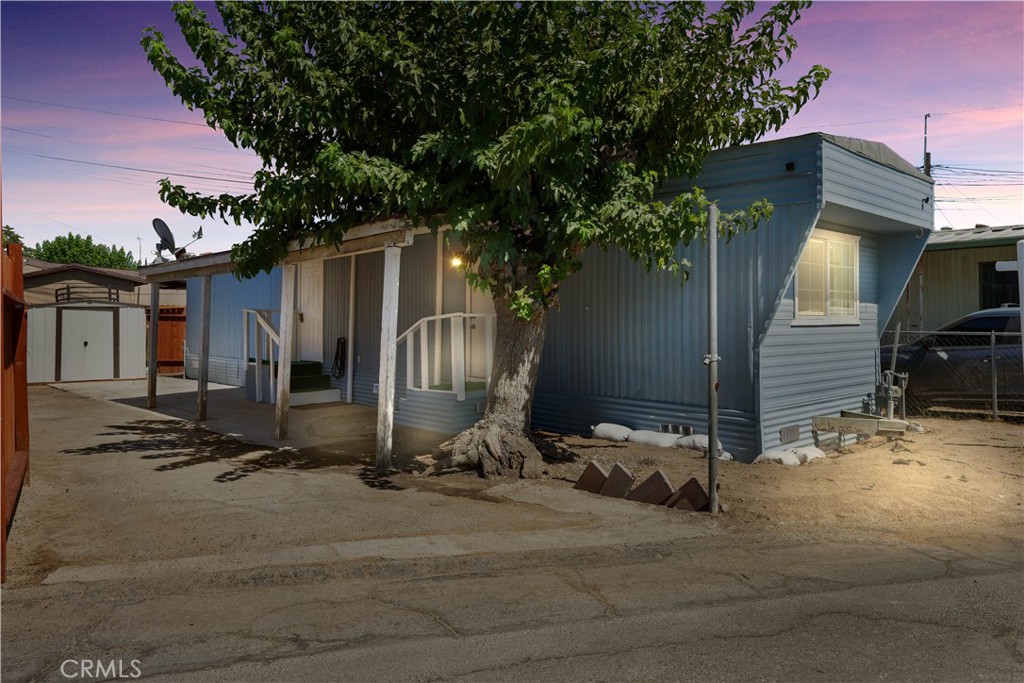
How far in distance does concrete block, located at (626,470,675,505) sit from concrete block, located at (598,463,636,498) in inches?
3.3

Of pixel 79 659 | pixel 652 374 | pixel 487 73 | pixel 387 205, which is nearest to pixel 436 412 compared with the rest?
pixel 652 374

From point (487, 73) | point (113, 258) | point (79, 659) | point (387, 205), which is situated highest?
point (113, 258)

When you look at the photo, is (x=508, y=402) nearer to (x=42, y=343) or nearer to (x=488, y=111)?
(x=488, y=111)

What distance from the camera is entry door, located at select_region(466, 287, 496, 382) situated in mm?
11094

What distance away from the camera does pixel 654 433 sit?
8.98 meters

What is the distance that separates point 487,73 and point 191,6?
10.6 ft

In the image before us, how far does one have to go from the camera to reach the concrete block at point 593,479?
6.82 meters

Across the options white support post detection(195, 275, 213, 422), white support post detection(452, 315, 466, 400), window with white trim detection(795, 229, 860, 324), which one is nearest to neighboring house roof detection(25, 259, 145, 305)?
white support post detection(195, 275, 213, 422)

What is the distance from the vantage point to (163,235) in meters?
18.1

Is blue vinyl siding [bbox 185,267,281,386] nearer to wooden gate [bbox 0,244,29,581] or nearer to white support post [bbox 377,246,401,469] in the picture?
white support post [bbox 377,246,401,469]

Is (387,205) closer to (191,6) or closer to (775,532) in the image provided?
(191,6)

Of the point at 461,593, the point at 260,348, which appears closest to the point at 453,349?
the point at 461,593

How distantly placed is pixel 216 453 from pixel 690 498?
588cm

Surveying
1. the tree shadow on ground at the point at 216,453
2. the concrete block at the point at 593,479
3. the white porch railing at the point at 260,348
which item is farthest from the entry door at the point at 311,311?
the concrete block at the point at 593,479
